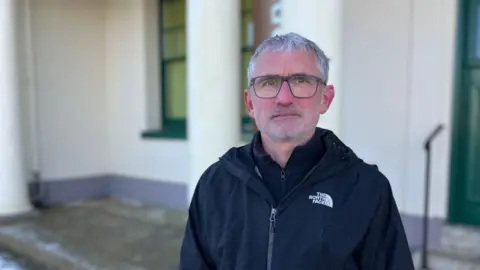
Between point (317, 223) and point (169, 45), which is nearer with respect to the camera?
point (317, 223)

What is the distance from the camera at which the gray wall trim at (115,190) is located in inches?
251

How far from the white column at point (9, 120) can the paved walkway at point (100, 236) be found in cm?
38

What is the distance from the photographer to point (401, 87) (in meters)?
4.17

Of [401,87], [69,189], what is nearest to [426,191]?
[401,87]

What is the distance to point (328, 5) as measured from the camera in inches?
123

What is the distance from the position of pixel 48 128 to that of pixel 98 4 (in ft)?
6.60

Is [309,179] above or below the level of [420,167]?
above

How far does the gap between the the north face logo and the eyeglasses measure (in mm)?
294

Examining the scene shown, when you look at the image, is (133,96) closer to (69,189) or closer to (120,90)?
(120,90)

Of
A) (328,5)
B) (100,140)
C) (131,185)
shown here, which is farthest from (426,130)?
(100,140)

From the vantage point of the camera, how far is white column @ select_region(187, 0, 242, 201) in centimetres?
365

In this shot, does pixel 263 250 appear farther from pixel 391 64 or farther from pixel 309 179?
pixel 391 64

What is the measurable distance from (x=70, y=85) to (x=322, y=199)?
6.25 m

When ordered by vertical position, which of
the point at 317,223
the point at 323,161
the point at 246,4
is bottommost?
the point at 317,223
